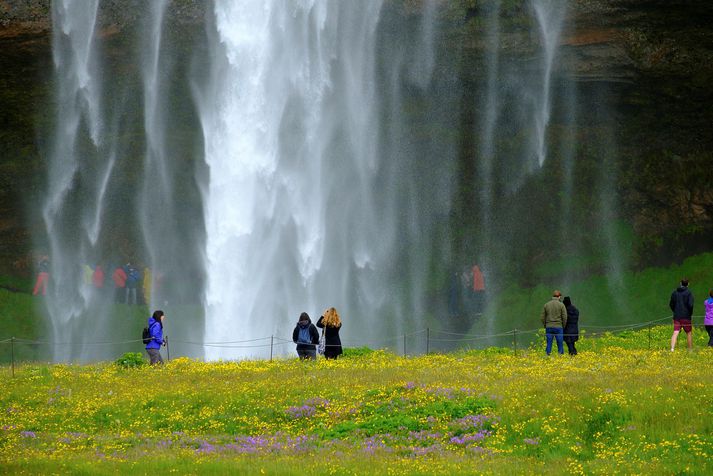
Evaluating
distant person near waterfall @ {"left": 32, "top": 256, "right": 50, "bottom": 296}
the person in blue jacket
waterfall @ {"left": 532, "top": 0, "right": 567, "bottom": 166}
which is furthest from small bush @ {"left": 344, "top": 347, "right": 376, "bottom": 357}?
distant person near waterfall @ {"left": 32, "top": 256, "right": 50, "bottom": 296}

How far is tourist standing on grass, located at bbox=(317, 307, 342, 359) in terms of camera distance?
31.1m

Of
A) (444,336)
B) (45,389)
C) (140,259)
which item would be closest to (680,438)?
(45,389)

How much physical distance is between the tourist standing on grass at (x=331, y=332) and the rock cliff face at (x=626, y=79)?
64.9 ft

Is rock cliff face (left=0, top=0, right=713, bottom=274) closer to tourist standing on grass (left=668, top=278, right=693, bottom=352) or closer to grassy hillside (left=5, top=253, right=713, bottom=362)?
grassy hillside (left=5, top=253, right=713, bottom=362)

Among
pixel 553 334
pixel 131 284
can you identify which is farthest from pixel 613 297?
pixel 131 284

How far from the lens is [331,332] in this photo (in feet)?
102

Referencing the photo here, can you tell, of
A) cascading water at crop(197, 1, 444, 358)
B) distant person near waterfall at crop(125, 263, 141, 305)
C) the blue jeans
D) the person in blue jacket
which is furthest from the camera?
distant person near waterfall at crop(125, 263, 141, 305)

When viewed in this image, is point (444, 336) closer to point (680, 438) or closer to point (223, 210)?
point (223, 210)

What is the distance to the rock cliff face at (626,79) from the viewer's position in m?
44.9

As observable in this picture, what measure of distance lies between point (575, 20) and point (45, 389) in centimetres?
2804

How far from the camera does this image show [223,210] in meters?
44.6

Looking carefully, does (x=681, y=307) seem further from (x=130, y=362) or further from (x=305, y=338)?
(x=130, y=362)

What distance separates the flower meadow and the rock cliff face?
1918 centimetres

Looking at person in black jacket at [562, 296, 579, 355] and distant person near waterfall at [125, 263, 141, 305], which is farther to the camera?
distant person near waterfall at [125, 263, 141, 305]
